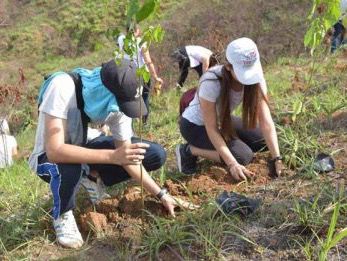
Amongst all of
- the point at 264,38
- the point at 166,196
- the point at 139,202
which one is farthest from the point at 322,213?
the point at 264,38

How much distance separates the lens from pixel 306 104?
12.1 ft

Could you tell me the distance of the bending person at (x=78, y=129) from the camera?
7.57 ft

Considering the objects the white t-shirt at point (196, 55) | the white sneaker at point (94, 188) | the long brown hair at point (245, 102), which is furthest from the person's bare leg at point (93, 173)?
the white t-shirt at point (196, 55)

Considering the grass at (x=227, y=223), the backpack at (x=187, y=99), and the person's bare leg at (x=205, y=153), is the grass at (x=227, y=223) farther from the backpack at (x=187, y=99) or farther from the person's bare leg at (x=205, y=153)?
the backpack at (x=187, y=99)

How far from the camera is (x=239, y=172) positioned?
2811 millimetres

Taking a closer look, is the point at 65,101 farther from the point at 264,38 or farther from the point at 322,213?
the point at 264,38

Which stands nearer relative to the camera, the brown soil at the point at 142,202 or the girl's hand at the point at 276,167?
the brown soil at the point at 142,202

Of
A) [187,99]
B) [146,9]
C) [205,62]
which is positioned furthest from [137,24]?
[205,62]

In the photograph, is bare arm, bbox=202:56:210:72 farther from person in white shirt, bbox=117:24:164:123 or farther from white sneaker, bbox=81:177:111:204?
white sneaker, bbox=81:177:111:204

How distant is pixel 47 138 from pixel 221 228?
3.00 ft

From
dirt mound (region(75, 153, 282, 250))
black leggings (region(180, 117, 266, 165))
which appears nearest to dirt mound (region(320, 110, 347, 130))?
black leggings (region(180, 117, 266, 165))

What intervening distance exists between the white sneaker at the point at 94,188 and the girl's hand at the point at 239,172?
2.44 feet

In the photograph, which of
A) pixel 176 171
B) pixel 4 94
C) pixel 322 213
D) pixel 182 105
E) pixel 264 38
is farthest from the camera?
pixel 264 38

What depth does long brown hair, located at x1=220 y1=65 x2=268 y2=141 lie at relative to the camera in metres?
2.83
